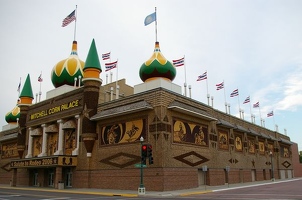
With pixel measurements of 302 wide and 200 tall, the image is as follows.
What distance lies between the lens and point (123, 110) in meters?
31.3

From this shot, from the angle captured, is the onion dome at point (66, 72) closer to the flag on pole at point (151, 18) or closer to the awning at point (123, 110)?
the awning at point (123, 110)

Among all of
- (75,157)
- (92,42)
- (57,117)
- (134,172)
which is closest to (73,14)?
(92,42)

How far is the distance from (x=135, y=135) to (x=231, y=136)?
17.6 meters

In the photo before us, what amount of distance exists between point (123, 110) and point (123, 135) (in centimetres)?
278

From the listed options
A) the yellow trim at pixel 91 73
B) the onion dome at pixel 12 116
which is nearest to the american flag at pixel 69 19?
the yellow trim at pixel 91 73

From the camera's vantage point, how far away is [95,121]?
35.3 meters

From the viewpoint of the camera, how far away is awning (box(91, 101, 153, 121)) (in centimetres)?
2987

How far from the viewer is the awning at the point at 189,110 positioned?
99.2 feet

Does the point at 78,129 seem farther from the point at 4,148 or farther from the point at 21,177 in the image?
the point at 4,148

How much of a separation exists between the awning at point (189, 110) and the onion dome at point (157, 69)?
4760 millimetres

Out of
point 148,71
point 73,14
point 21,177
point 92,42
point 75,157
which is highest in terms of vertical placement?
point 73,14

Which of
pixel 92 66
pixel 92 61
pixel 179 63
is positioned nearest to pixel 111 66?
pixel 92 61

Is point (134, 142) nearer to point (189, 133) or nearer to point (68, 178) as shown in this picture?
point (189, 133)

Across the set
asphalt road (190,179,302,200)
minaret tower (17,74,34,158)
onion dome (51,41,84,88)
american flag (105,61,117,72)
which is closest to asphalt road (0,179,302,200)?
asphalt road (190,179,302,200)
